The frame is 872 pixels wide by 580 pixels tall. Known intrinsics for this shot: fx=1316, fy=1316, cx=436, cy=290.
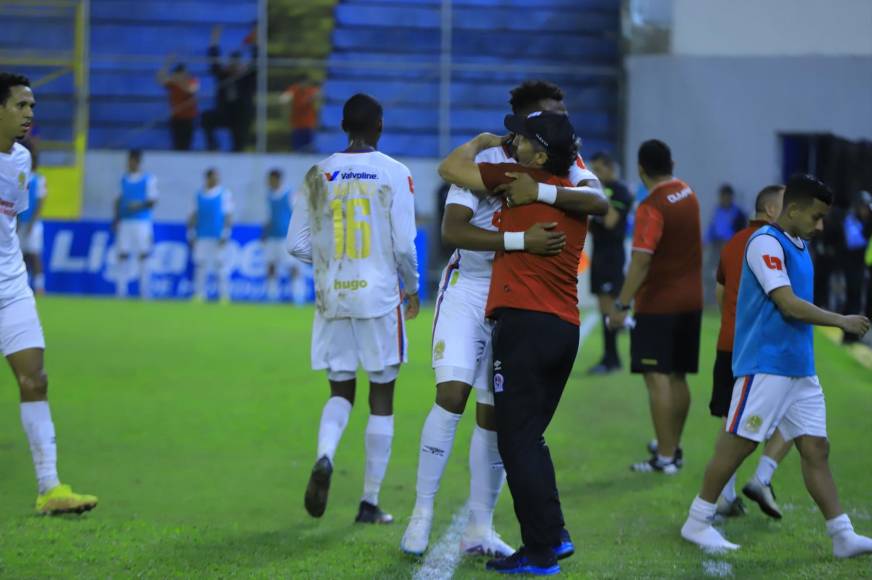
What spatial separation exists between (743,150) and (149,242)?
11.3 meters

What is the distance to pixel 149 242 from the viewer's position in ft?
73.5

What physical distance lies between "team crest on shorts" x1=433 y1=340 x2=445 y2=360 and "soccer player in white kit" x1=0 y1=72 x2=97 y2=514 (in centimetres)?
220

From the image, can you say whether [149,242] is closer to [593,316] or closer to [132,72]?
[132,72]

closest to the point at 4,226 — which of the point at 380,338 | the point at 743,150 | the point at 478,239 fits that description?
the point at 380,338

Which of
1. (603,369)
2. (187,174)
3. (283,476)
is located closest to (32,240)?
(187,174)

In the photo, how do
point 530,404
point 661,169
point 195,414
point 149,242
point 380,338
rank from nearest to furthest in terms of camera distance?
point 530,404 → point 380,338 → point 661,169 → point 195,414 → point 149,242

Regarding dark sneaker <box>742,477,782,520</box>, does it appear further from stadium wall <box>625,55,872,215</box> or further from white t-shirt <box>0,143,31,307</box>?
stadium wall <box>625,55,872,215</box>

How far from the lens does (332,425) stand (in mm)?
7199

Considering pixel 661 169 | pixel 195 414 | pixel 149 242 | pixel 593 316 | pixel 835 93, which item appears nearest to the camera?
pixel 661 169

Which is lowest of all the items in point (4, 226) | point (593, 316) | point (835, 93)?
point (593, 316)

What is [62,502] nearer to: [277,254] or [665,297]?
[665,297]

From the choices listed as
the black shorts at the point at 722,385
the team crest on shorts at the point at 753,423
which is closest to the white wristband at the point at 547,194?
the team crest on shorts at the point at 753,423

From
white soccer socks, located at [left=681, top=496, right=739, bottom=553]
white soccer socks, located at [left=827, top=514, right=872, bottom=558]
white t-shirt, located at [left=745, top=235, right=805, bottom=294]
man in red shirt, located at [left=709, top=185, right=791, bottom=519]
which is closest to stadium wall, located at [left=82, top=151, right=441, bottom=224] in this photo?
man in red shirt, located at [left=709, top=185, right=791, bottom=519]

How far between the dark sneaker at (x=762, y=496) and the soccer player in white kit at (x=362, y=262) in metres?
2.01
